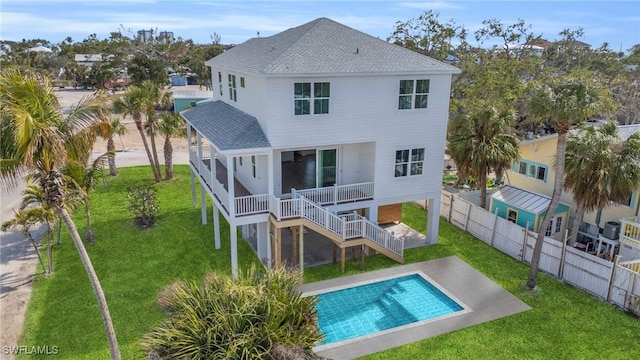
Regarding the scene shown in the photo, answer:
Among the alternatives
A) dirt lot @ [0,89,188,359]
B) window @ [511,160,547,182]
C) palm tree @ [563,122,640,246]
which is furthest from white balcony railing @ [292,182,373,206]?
window @ [511,160,547,182]

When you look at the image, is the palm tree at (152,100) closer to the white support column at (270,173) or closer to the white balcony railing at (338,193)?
the white support column at (270,173)

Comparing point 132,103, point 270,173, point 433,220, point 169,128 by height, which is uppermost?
point 132,103

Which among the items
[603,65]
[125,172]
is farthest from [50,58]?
[603,65]

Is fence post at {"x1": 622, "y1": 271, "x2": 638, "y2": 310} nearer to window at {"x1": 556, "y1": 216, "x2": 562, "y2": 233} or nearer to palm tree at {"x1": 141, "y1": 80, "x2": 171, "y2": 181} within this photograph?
window at {"x1": 556, "y1": 216, "x2": 562, "y2": 233}

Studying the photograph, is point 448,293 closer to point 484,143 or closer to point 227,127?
point 484,143

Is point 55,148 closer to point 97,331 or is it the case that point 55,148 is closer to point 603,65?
A: point 97,331

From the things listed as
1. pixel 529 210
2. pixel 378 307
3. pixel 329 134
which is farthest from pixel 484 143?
pixel 378 307

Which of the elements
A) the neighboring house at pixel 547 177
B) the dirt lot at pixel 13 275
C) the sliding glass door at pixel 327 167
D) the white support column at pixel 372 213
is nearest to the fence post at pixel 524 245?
the neighboring house at pixel 547 177
